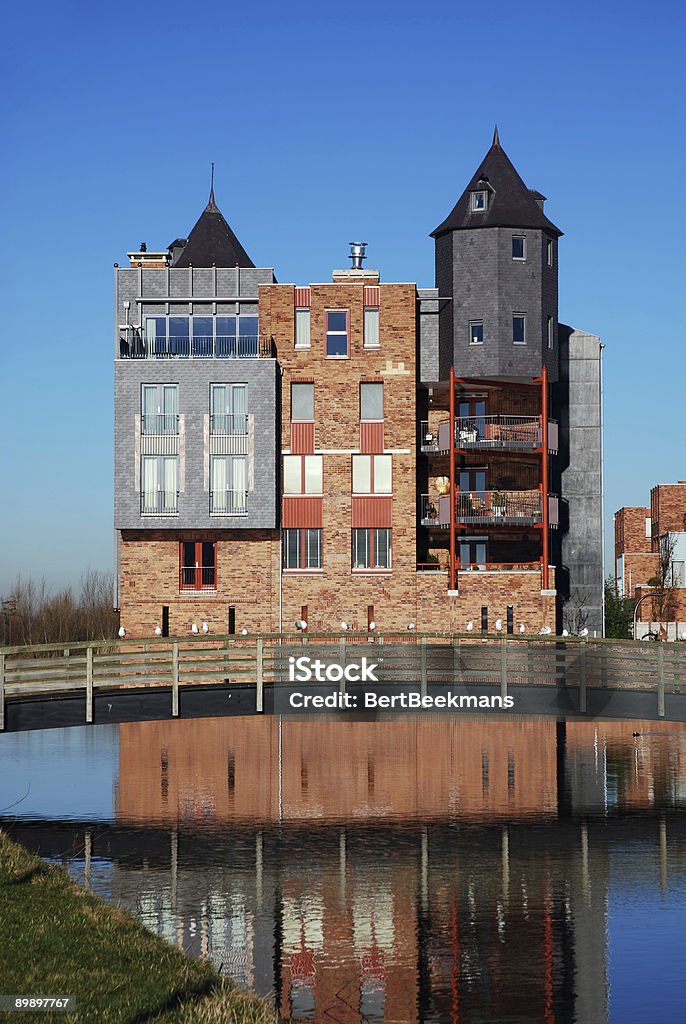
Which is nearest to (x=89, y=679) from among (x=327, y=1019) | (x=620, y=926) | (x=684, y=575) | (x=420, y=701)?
(x=420, y=701)

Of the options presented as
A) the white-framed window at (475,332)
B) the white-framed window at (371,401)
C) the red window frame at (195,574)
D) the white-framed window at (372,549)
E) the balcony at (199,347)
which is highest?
the white-framed window at (475,332)

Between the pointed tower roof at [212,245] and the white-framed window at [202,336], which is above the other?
the pointed tower roof at [212,245]

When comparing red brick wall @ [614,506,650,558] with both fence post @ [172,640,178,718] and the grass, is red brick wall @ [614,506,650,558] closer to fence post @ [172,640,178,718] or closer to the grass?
fence post @ [172,640,178,718]

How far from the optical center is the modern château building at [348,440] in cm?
6606

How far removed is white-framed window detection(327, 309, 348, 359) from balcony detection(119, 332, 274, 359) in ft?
9.23

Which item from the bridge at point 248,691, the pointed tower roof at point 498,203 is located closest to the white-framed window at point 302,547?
the pointed tower roof at point 498,203

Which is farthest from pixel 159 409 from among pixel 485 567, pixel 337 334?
pixel 485 567

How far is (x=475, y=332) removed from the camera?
68500mm

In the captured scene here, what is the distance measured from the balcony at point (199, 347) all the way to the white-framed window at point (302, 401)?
78.8 inches

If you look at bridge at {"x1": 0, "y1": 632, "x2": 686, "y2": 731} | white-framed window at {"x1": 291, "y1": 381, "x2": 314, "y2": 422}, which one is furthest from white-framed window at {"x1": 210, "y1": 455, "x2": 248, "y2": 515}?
bridge at {"x1": 0, "y1": 632, "x2": 686, "y2": 731}

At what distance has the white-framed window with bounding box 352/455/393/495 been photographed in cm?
6738

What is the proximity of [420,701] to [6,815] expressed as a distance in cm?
1250

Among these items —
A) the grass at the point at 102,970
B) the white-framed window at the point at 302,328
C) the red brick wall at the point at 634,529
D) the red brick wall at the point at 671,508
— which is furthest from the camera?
the red brick wall at the point at 634,529

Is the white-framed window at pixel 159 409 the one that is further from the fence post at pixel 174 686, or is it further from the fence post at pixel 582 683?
the fence post at pixel 582 683
